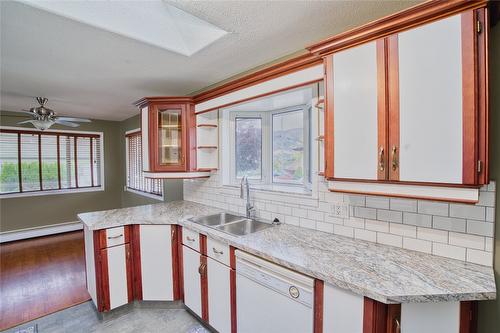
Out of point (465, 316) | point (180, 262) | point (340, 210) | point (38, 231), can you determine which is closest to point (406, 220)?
point (340, 210)

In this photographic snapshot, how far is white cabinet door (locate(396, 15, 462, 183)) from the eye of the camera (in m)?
1.08

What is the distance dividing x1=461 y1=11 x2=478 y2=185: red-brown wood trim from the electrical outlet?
758mm

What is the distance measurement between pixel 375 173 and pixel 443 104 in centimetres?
43

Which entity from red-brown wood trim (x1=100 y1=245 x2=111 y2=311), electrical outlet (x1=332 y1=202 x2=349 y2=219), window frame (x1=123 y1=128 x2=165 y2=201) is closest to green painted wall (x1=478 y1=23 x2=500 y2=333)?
electrical outlet (x1=332 y1=202 x2=349 y2=219)

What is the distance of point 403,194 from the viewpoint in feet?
4.07

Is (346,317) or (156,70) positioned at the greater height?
(156,70)

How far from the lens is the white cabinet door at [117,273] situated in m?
2.21

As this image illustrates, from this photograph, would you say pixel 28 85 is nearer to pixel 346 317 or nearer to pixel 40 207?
pixel 40 207

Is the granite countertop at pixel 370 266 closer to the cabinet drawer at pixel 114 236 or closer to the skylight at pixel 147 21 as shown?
the cabinet drawer at pixel 114 236

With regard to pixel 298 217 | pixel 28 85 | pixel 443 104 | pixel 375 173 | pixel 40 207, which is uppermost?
pixel 28 85

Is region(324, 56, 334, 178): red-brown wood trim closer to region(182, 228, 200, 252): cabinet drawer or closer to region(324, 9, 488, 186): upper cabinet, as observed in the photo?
region(324, 9, 488, 186): upper cabinet

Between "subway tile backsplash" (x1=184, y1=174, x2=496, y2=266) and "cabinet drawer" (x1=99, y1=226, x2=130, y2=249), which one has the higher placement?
"subway tile backsplash" (x1=184, y1=174, x2=496, y2=266)

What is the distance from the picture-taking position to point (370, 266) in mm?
1263

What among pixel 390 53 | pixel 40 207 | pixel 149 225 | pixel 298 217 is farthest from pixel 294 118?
pixel 40 207
